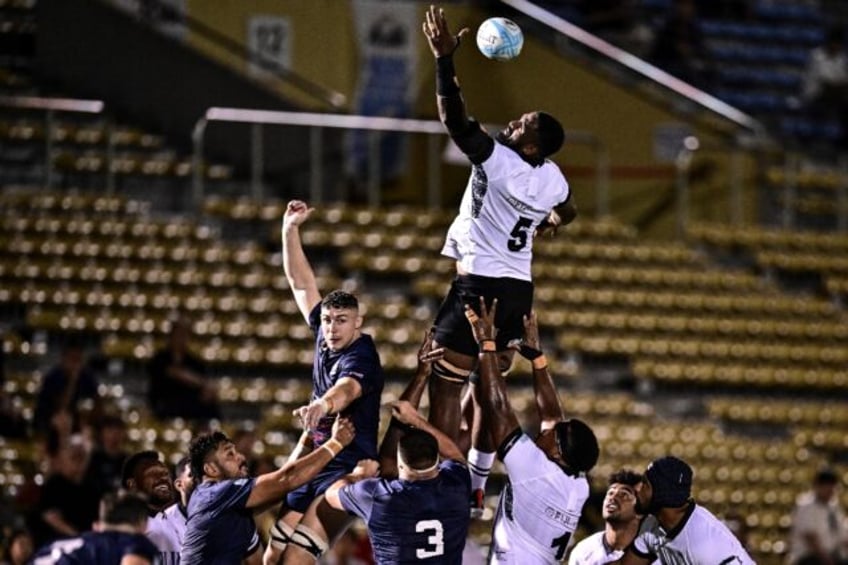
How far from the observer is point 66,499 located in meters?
15.8

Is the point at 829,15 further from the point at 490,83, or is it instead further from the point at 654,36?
the point at 490,83

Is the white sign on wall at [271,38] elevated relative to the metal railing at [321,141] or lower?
elevated

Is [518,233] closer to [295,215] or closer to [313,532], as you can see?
[295,215]

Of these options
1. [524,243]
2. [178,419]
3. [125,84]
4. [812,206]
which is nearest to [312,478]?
[524,243]

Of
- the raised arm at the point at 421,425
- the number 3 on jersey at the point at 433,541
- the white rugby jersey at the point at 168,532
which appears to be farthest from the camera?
the white rugby jersey at the point at 168,532

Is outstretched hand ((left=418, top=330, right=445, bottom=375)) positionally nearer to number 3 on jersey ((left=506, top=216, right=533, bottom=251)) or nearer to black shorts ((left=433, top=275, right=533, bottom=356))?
black shorts ((left=433, top=275, right=533, bottom=356))

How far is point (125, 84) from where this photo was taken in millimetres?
22281

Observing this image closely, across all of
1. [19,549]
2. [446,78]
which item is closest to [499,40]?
[446,78]

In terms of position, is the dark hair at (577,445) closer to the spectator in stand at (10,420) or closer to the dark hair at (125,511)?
the dark hair at (125,511)

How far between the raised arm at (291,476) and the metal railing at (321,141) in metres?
9.86

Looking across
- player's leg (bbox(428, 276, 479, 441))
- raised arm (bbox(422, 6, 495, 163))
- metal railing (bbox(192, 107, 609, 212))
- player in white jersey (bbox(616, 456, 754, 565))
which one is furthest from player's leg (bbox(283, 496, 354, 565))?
metal railing (bbox(192, 107, 609, 212))

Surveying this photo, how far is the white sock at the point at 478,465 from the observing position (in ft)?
42.5

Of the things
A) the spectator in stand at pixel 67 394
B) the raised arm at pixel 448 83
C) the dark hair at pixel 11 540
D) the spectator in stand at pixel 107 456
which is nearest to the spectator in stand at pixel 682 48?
the spectator in stand at pixel 67 394

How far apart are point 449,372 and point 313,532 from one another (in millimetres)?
1260
